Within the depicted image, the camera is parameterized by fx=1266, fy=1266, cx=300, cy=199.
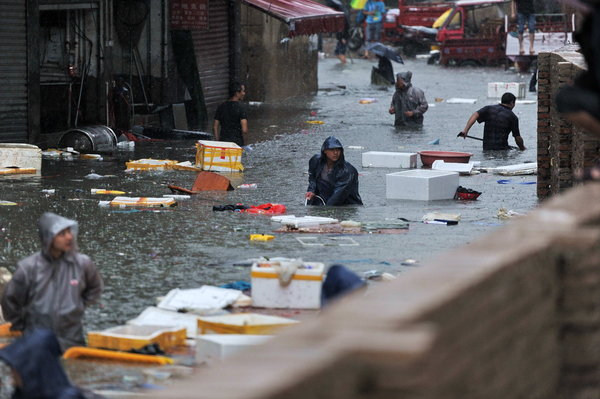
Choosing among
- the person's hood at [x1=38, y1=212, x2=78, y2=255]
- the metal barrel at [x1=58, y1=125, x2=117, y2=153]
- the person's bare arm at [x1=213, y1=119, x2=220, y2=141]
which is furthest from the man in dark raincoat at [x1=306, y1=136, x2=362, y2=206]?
the person's hood at [x1=38, y1=212, x2=78, y2=255]

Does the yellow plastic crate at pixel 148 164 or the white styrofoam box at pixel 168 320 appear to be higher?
the yellow plastic crate at pixel 148 164

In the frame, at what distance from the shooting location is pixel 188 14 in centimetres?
2428

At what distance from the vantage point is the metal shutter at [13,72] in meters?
19.5

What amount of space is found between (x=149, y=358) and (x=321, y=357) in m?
4.44

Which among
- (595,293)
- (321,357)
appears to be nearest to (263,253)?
(595,293)

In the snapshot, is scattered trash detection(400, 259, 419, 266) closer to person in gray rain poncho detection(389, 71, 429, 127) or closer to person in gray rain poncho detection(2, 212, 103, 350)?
person in gray rain poncho detection(2, 212, 103, 350)

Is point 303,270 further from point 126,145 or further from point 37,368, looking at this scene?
point 126,145

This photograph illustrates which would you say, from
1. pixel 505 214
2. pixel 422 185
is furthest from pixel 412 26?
pixel 505 214

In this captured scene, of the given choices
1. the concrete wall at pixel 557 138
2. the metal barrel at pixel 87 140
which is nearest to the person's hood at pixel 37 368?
the concrete wall at pixel 557 138

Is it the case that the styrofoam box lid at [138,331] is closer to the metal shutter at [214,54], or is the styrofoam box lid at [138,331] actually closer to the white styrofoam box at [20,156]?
the white styrofoam box at [20,156]

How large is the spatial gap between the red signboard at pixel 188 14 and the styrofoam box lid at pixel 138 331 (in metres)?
16.6

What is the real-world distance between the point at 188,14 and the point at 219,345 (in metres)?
17.6

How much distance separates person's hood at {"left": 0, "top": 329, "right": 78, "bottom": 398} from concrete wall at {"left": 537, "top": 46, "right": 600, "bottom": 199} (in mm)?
7268

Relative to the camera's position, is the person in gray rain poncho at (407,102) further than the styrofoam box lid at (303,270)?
Yes
